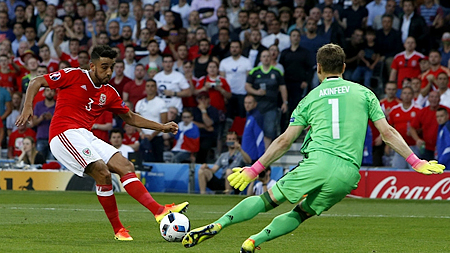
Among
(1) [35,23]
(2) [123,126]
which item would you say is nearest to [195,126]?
(2) [123,126]

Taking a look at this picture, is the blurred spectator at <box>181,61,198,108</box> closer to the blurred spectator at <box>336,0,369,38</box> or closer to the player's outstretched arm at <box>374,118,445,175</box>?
the blurred spectator at <box>336,0,369,38</box>

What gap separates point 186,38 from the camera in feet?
63.9

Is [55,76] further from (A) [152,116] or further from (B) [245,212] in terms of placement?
(A) [152,116]

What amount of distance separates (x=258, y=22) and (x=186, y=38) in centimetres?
216

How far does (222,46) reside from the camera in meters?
18.5

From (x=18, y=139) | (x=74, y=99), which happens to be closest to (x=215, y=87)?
(x=18, y=139)

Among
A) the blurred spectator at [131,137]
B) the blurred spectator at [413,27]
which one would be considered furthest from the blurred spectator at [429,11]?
the blurred spectator at [131,137]

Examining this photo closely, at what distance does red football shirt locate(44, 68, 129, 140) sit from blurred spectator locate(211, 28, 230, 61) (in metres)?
9.93

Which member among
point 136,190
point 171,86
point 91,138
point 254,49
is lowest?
point 171,86

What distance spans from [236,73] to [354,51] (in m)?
2.90

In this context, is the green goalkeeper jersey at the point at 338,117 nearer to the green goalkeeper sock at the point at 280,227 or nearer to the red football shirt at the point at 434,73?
the green goalkeeper sock at the point at 280,227

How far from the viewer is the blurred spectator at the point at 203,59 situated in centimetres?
1803

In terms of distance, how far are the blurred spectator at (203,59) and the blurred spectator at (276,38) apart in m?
1.37

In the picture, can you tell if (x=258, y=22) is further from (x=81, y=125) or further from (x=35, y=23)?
(x=81, y=125)
